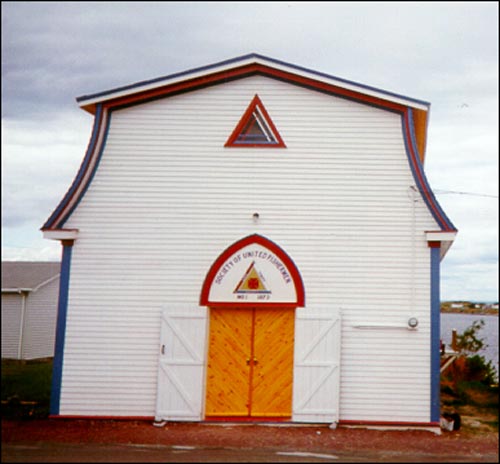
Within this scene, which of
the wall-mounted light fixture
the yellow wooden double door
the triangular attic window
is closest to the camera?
the wall-mounted light fixture

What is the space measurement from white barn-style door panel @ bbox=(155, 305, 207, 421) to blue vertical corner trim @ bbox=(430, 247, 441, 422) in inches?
182

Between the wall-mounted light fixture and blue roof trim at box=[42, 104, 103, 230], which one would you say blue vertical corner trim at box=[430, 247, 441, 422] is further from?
blue roof trim at box=[42, 104, 103, 230]

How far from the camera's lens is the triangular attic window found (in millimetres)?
14008

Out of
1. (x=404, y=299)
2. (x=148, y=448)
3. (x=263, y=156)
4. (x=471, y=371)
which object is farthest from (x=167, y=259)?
(x=471, y=371)

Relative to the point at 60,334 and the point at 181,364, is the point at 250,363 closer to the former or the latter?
the point at 181,364

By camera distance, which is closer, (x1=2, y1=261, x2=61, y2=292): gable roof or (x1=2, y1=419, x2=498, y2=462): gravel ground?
(x1=2, y1=419, x2=498, y2=462): gravel ground

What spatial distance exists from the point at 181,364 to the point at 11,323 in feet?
57.3

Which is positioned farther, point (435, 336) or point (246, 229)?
point (246, 229)

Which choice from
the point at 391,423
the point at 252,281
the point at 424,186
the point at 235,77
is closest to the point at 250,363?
the point at 252,281

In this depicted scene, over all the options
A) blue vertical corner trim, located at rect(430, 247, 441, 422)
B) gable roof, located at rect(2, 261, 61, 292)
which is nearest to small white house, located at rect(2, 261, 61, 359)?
gable roof, located at rect(2, 261, 61, 292)

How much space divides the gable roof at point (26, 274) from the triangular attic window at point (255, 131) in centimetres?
1708

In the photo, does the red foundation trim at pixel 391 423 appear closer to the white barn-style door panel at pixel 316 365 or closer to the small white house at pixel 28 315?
the white barn-style door panel at pixel 316 365

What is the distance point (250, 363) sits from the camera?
13.5 m

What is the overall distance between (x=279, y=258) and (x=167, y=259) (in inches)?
91.9
